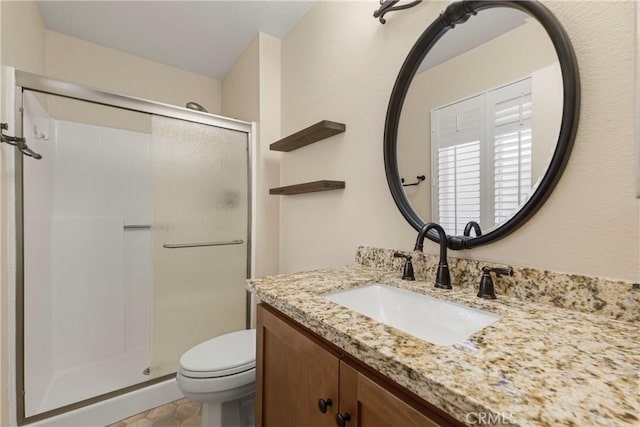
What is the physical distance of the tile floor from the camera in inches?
58.9

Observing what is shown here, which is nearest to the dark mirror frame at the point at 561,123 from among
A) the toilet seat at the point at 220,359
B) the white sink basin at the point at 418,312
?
the white sink basin at the point at 418,312

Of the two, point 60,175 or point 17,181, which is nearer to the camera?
point 17,181

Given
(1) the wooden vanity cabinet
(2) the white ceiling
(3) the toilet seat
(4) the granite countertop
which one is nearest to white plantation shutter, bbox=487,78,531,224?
(4) the granite countertop

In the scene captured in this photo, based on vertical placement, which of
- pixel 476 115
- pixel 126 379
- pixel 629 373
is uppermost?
pixel 476 115

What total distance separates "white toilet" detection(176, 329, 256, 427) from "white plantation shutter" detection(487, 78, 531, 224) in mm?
1202

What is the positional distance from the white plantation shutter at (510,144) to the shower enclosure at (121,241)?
1.52 metres

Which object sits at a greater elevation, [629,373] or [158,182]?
[158,182]

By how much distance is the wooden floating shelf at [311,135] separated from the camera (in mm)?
1376

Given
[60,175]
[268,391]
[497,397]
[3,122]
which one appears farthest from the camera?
[60,175]

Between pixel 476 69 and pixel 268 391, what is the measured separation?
1.25 meters

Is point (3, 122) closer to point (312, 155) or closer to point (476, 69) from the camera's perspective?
point (312, 155)

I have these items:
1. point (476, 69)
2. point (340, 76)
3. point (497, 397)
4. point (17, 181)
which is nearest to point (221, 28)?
point (340, 76)

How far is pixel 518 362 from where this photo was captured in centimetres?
45

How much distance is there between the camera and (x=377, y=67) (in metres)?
1.26
